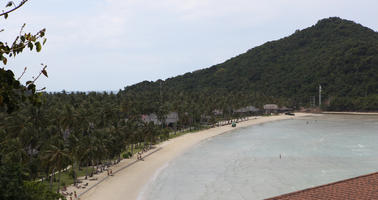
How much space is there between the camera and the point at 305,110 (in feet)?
524

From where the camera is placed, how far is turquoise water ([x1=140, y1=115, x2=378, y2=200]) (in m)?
38.6

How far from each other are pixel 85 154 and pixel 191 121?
175ft

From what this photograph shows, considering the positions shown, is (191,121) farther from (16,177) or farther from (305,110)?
(305,110)

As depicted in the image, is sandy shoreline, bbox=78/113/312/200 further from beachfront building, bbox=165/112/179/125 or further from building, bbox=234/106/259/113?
building, bbox=234/106/259/113

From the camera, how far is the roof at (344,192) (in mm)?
15422

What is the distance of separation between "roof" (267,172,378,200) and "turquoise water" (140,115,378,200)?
20.5 metres

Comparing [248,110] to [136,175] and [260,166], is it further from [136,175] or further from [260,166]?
[136,175]

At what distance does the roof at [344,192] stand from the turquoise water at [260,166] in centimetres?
2049

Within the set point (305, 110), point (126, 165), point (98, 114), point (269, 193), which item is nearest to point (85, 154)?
point (126, 165)

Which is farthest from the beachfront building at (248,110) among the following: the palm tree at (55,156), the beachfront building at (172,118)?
the palm tree at (55,156)

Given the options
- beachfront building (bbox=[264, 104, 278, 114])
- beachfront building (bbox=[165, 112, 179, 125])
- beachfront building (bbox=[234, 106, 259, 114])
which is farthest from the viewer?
beachfront building (bbox=[264, 104, 278, 114])

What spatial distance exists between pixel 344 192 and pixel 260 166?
36241 mm

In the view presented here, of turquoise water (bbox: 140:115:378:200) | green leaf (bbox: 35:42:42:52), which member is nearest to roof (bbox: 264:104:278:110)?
turquoise water (bbox: 140:115:378:200)

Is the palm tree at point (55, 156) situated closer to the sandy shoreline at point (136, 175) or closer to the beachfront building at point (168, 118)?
the sandy shoreline at point (136, 175)
